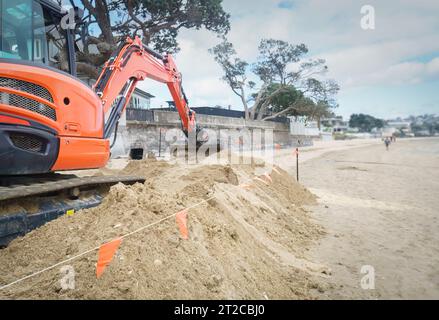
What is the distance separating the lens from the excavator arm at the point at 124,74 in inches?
213

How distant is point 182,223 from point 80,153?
1665mm

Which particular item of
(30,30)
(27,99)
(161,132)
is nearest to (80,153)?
(27,99)

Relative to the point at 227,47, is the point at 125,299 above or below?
below

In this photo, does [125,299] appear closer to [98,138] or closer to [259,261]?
[259,261]

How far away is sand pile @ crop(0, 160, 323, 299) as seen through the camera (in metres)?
2.78

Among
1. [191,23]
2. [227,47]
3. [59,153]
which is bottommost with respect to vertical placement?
[59,153]

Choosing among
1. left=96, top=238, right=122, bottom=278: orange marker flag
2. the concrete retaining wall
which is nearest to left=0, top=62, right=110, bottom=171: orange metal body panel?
left=96, top=238, right=122, bottom=278: orange marker flag

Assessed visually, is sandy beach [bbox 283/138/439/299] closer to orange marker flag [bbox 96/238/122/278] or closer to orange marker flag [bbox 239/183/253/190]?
orange marker flag [bbox 239/183/253/190]

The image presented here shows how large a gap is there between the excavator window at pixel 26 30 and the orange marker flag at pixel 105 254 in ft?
7.81

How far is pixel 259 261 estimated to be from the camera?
372 cm

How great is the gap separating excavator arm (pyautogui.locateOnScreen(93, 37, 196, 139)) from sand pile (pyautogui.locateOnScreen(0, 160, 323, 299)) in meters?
1.80

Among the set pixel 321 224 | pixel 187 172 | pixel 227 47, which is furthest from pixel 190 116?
pixel 227 47
